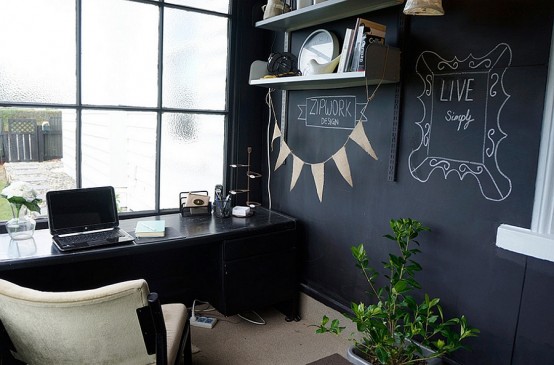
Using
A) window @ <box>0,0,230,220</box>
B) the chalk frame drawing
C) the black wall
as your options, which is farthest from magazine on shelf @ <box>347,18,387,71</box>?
window @ <box>0,0,230,220</box>

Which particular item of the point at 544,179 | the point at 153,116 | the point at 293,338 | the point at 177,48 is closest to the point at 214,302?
the point at 293,338

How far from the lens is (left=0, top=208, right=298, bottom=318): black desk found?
7.89 ft

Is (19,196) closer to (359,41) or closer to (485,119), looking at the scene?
(359,41)

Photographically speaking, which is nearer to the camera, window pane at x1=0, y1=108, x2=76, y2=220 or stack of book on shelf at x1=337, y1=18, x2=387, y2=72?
stack of book on shelf at x1=337, y1=18, x2=387, y2=72

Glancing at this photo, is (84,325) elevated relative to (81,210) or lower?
lower

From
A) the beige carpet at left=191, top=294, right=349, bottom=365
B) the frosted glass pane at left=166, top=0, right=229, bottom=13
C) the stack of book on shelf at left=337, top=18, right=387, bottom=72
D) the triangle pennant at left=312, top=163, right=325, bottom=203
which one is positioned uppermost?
the frosted glass pane at left=166, top=0, right=229, bottom=13

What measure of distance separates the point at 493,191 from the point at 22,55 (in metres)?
2.42

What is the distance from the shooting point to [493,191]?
1820mm

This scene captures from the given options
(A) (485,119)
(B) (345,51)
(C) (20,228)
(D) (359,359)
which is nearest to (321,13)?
(B) (345,51)

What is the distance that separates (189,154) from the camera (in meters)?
3.01

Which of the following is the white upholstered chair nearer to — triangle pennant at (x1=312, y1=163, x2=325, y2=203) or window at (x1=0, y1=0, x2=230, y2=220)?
window at (x1=0, y1=0, x2=230, y2=220)

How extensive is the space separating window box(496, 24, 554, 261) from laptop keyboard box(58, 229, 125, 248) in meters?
1.87

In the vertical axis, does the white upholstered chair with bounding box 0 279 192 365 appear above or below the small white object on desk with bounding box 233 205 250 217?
below

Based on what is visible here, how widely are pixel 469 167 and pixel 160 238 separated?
1.55 metres
